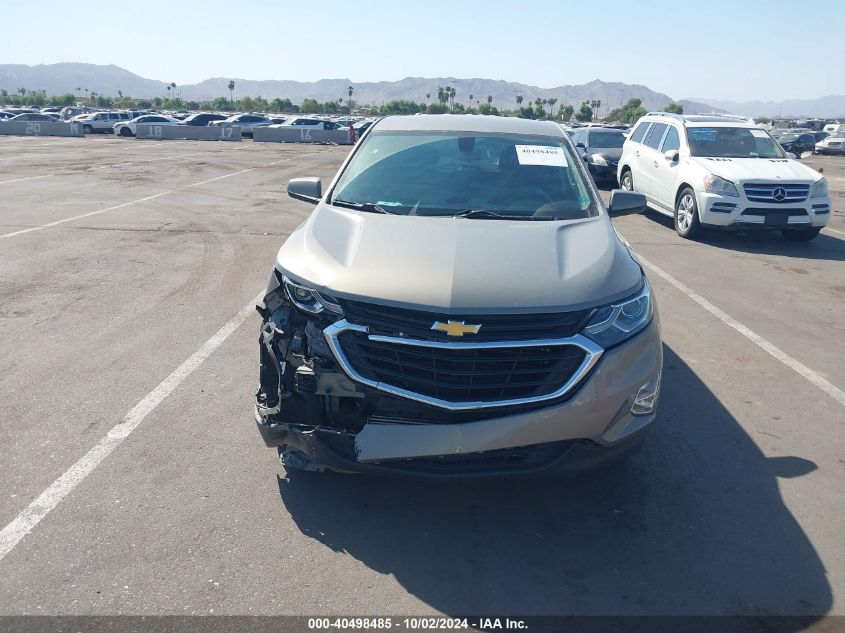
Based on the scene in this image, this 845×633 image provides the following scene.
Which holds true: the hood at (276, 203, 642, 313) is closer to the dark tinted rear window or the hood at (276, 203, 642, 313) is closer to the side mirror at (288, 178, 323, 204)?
the side mirror at (288, 178, 323, 204)

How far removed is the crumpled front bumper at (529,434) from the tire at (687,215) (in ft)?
27.4

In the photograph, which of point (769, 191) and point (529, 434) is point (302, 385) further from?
point (769, 191)

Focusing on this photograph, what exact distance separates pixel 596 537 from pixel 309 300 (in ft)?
5.94

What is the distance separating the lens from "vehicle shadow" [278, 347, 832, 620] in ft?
9.74

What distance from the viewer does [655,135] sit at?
1302 centimetres

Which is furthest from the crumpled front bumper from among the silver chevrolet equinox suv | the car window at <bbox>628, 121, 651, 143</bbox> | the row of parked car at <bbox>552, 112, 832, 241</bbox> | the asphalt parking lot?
the car window at <bbox>628, 121, 651, 143</bbox>

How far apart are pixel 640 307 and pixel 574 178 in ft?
5.31

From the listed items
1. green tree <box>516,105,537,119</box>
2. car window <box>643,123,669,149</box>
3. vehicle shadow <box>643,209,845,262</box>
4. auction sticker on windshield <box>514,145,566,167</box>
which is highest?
green tree <box>516,105,537,119</box>

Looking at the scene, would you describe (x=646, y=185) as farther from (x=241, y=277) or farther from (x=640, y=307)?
(x=640, y=307)

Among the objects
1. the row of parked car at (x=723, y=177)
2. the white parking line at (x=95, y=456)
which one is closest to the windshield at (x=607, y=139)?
the row of parked car at (x=723, y=177)

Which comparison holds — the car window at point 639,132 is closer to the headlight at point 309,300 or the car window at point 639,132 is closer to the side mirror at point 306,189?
the side mirror at point 306,189

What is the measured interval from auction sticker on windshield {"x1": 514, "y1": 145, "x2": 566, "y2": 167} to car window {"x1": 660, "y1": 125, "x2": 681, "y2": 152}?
771 centimetres

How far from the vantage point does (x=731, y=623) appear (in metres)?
2.83

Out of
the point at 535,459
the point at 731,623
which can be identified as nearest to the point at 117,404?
the point at 535,459
